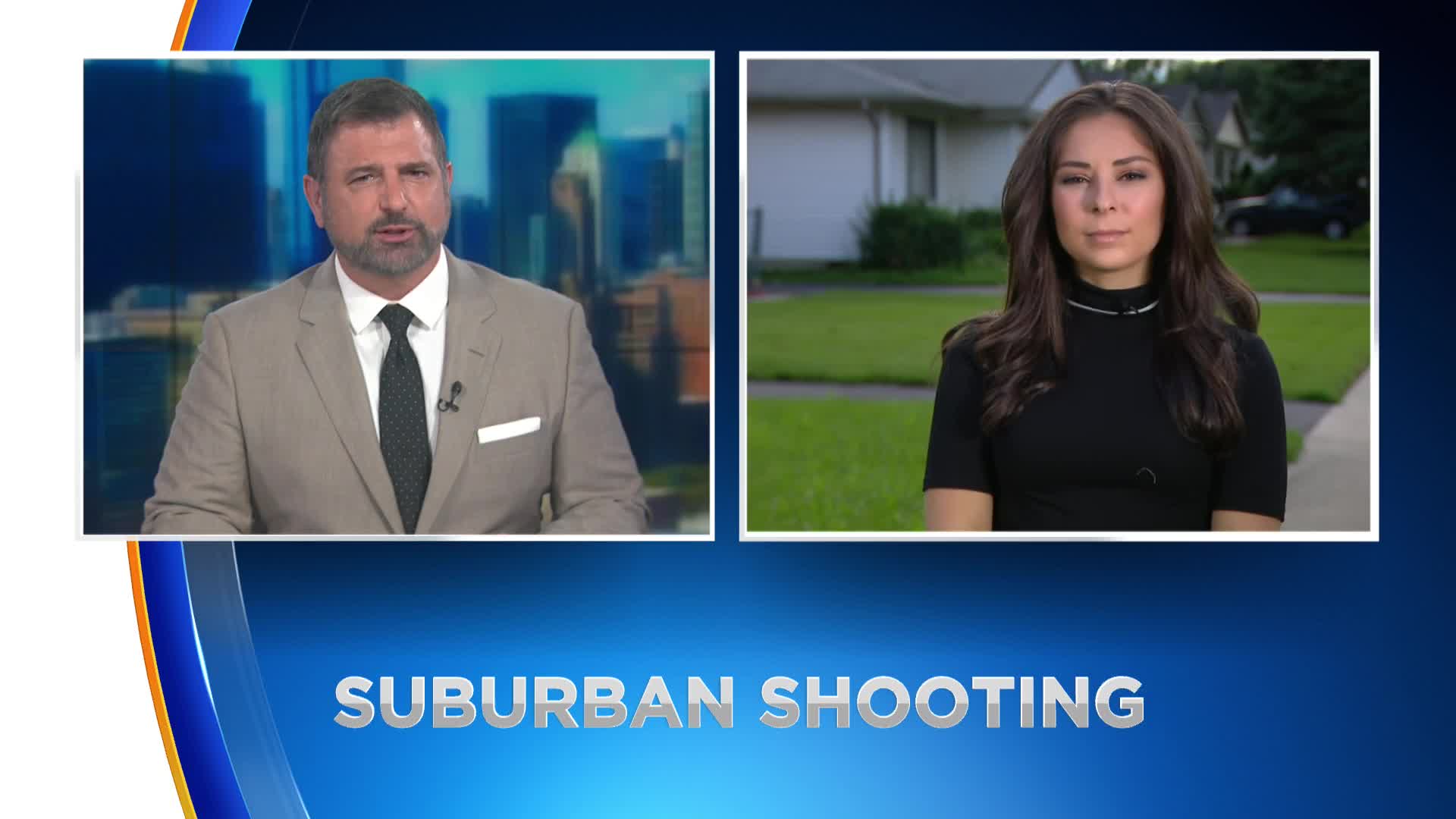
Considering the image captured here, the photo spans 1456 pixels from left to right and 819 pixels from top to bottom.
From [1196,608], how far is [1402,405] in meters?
0.85

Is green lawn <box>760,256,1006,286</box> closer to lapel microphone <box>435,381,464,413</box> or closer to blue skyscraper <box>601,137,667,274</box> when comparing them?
blue skyscraper <box>601,137,667,274</box>

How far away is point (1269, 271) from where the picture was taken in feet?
14.9

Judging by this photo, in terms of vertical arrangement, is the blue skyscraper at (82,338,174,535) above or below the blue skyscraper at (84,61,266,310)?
below

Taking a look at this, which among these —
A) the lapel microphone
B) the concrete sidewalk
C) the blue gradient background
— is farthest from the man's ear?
the concrete sidewalk

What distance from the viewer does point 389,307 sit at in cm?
464

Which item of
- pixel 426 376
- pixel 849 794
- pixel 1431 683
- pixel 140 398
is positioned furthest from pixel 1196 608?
pixel 140 398

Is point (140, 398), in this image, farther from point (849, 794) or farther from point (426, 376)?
point (849, 794)

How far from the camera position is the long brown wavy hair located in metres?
4.50

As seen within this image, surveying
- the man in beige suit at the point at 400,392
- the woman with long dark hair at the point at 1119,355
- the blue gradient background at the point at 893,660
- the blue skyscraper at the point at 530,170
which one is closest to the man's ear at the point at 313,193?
the man in beige suit at the point at 400,392

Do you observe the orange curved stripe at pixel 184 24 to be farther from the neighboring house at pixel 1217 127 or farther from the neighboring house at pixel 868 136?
the neighboring house at pixel 1217 127

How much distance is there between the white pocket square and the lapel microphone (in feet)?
0.31

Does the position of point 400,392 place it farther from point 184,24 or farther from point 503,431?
point 184,24

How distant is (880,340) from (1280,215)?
117 cm

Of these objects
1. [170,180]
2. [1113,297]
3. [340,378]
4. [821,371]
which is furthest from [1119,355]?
[170,180]
